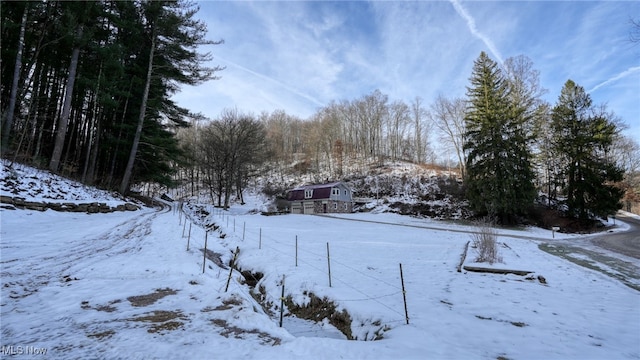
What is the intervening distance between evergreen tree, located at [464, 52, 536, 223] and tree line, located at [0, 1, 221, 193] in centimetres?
2675

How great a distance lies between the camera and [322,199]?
1645 inches

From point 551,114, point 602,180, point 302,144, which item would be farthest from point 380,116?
point 602,180

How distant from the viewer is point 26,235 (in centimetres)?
896

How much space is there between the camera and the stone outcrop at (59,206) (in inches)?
437

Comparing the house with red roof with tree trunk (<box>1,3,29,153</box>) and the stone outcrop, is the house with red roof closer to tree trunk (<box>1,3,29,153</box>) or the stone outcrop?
the stone outcrop

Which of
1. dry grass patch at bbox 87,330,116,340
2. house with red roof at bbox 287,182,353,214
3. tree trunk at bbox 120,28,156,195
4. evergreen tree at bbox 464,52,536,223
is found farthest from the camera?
house with red roof at bbox 287,182,353,214

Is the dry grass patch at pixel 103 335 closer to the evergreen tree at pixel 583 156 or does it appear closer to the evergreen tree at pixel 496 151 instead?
the evergreen tree at pixel 496 151

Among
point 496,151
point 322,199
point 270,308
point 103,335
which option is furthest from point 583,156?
point 103,335

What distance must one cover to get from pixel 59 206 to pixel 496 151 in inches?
1282

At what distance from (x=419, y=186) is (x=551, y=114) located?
58.2 feet

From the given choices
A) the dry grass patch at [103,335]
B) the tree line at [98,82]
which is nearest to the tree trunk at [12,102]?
the tree line at [98,82]

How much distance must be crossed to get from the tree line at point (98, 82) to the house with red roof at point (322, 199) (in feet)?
67.2

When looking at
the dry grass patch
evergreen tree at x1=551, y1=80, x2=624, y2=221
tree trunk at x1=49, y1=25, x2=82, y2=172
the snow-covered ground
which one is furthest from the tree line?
evergreen tree at x1=551, y1=80, x2=624, y2=221

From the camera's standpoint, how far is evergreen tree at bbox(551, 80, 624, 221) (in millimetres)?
28453
